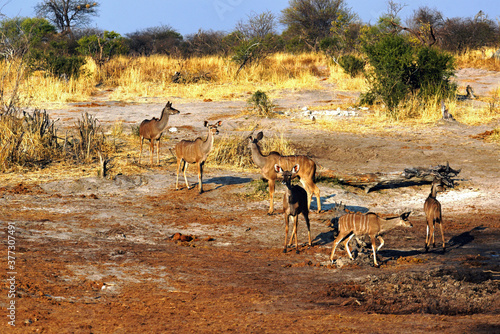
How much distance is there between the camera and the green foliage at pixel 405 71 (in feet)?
62.7

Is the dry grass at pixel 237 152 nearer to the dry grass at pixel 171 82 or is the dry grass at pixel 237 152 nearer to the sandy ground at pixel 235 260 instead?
the sandy ground at pixel 235 260

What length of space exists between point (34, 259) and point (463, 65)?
1042 inches

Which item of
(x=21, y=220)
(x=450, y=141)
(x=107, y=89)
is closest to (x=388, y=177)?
(x=450, y=141)

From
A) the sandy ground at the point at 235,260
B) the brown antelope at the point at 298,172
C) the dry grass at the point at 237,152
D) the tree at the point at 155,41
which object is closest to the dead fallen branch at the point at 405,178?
the sandy ground at the point at 235,260

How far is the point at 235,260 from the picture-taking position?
7.75 metres

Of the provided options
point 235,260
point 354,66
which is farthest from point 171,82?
point 235,260

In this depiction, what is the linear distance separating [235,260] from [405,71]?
1378 centimetres

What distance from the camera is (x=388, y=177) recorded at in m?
11.8

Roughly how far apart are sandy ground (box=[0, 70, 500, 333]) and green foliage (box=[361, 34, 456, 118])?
15.8ft

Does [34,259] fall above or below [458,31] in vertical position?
below

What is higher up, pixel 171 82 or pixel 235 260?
pixel 171 82

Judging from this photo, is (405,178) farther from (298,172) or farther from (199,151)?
(199,151)

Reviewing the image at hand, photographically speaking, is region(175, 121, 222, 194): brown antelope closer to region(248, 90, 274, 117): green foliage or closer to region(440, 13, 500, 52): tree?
region(248, 90, 274, 117): green foliage

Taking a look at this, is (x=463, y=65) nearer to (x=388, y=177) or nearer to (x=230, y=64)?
(x=230, y=64)
